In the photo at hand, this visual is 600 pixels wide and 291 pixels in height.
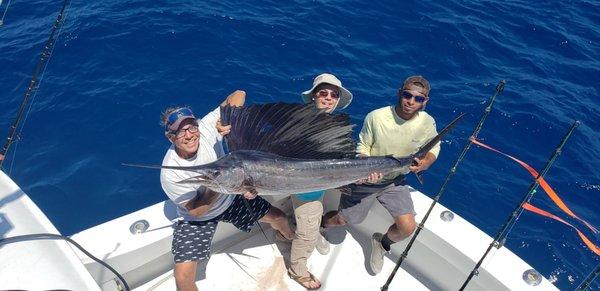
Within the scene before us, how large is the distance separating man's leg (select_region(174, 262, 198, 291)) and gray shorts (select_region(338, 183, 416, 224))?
1147 mm

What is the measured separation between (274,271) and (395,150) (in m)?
1.27

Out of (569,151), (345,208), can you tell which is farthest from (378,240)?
(569,151)

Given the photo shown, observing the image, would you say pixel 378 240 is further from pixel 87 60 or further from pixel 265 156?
pixel 87 60

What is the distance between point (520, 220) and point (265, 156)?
3.34m

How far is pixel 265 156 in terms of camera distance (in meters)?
2.24

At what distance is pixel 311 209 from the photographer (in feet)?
9.07

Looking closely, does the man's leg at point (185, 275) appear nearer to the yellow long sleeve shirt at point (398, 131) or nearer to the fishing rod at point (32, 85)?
the fishing rod at point (32, 85)

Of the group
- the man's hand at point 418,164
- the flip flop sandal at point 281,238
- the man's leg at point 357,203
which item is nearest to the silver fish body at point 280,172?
the man's hand at point 418,164

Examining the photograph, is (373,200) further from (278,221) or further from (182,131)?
(182,131)

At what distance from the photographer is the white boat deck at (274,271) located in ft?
9.56

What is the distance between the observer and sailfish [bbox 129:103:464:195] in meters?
2.18

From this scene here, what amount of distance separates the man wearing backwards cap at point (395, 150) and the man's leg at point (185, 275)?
115 centimetres

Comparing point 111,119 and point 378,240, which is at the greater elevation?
point 378,240

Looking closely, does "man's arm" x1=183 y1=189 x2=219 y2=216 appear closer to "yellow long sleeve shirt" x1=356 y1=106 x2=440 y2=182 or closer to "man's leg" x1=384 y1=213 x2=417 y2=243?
"yellow long sleeve shirt" x1=356 y1=106 x2=440 y2=182
